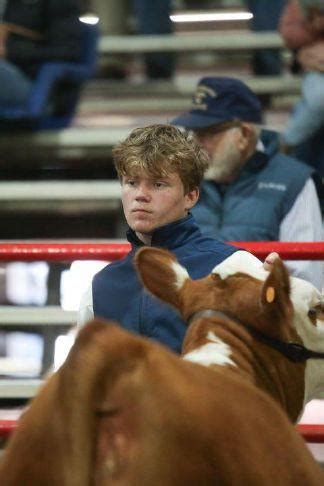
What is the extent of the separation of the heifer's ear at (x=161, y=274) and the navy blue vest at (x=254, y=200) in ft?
5.07

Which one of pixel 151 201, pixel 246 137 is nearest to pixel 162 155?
pixel 151 201

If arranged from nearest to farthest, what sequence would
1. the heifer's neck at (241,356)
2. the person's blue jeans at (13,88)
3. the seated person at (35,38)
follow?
1. the heifer's neck at (241,356)
2. the person's blue jeans at (13,88)
3. the seated person at (35,38)

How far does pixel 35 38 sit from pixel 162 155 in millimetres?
2745

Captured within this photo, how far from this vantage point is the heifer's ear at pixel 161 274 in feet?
6.80

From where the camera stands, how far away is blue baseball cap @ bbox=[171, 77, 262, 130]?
383 cm

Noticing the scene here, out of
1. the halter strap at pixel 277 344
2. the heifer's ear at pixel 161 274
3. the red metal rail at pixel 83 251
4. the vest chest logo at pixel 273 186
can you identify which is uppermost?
the heifer's ear at pixel 161 274

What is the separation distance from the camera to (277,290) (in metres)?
1.94

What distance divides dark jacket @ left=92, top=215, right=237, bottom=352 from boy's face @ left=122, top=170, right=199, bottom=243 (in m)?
0.02

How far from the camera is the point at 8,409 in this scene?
4125 mm

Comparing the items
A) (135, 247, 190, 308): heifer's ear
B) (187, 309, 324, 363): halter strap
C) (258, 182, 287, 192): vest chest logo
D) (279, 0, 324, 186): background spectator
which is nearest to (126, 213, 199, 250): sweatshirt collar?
(135, 247, 190, 308): heifer's ear

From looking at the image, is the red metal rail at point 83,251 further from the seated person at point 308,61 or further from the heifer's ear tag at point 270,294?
the seated person at point 308,61

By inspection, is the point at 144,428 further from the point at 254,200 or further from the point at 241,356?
the point at 254,200

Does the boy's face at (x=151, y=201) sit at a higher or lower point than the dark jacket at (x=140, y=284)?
higher

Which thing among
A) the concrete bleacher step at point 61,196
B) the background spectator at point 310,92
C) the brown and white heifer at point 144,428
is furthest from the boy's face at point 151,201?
the concrete bleacher step at point 61,196
